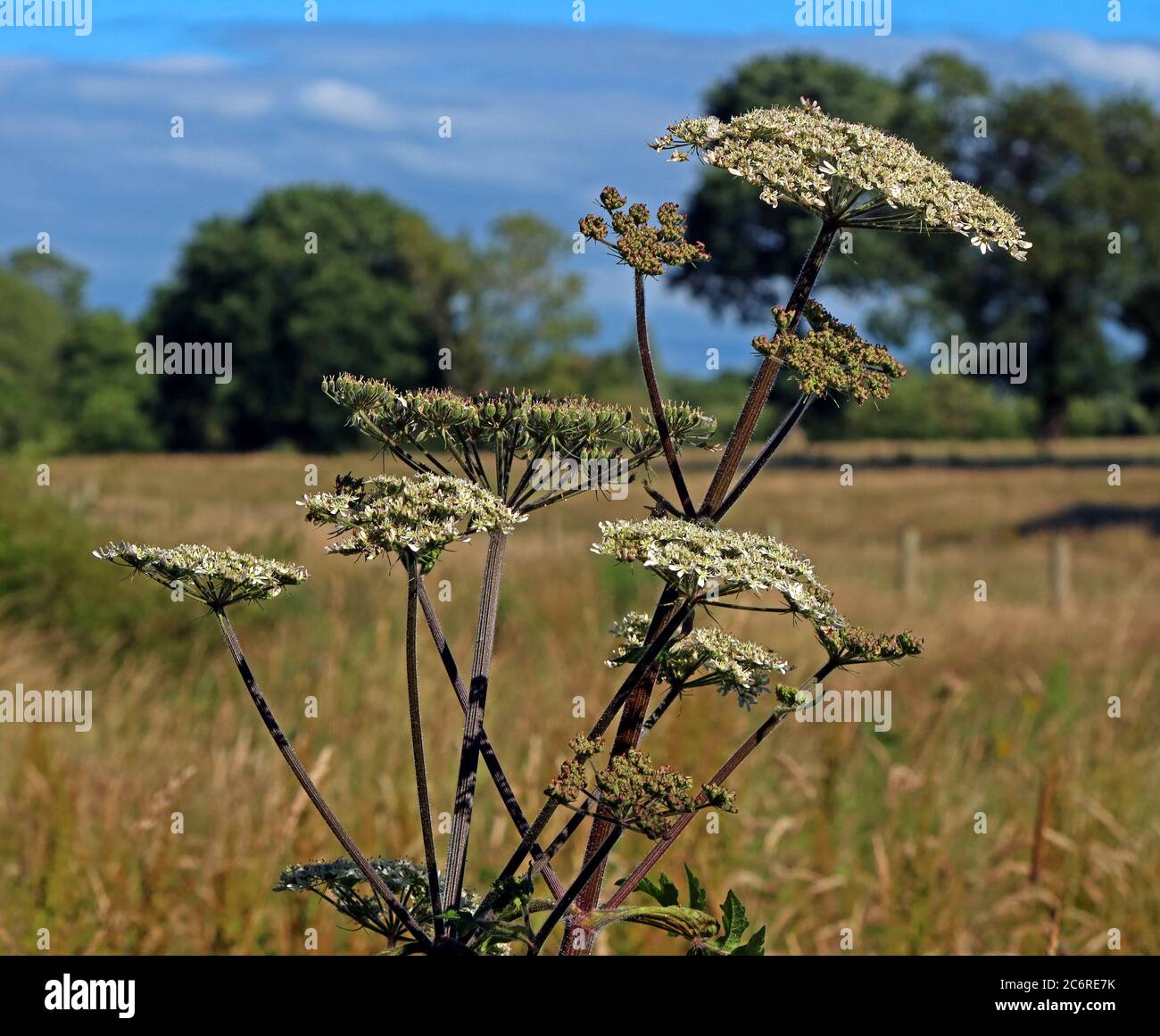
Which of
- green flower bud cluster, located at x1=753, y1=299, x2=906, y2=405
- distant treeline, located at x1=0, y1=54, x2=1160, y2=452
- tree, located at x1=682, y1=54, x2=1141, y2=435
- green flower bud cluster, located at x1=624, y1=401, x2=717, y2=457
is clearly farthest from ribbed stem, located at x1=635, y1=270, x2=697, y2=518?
tree, located at x1=682, y1=54, x2=1141, y2=435

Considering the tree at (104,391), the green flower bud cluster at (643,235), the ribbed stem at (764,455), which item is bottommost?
the ribbed stem at (764,455)

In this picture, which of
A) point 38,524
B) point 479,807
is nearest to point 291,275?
point 38,524

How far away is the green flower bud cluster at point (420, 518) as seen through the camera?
162 cm

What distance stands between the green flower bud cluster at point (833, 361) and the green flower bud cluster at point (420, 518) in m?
Answer: 0.38

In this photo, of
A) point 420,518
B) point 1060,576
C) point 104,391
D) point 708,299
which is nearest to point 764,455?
point 420,518

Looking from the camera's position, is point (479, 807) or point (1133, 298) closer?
point (479, 807)

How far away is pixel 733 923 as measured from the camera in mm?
1801

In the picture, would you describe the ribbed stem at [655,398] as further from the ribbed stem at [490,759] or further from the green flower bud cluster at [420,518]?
the ribbed stem at [490,759]

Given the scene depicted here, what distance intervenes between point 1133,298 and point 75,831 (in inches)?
2805

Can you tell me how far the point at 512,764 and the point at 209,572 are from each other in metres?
6.47

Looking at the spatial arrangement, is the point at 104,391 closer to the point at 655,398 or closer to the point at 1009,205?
the point at 1009,205

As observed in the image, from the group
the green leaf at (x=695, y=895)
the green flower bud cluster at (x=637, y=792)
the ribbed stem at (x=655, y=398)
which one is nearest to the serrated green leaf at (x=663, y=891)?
the green leaf at (x=695, y=895)
